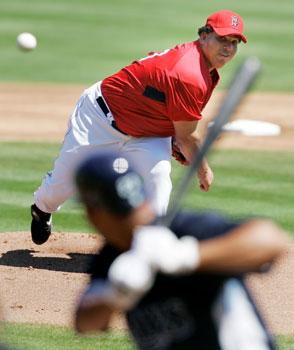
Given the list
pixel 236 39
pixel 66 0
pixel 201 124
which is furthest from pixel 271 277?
pixel 66 0

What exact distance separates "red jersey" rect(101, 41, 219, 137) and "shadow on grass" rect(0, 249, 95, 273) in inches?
47.0

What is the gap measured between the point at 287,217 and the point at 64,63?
418 inches

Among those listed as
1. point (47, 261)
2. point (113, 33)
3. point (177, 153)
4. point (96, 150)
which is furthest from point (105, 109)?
point (113, 33)

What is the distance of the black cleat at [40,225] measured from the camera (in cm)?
866

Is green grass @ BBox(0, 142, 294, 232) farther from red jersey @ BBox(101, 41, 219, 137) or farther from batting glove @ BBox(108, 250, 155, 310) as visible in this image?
batting glove @ BBox(108, 250, 155, 310)

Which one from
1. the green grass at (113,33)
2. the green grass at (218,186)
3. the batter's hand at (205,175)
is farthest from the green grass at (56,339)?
the green grass at (113,33)

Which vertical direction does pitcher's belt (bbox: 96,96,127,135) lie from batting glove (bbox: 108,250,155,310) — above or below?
below

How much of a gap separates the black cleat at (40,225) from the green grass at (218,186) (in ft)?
2.51

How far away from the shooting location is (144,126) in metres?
8.12

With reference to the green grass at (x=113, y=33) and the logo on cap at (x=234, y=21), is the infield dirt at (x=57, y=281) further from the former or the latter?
the green grass at (x=113, y=33)

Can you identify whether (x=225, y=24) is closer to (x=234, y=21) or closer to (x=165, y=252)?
(x=234, y=21)

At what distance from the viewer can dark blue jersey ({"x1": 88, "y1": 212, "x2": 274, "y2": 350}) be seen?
11.2 ft

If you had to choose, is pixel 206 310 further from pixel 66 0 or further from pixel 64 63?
pixel 66 0

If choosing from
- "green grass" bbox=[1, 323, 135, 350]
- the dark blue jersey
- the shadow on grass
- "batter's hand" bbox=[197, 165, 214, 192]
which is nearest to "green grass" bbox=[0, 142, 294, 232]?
the shadow on grass
